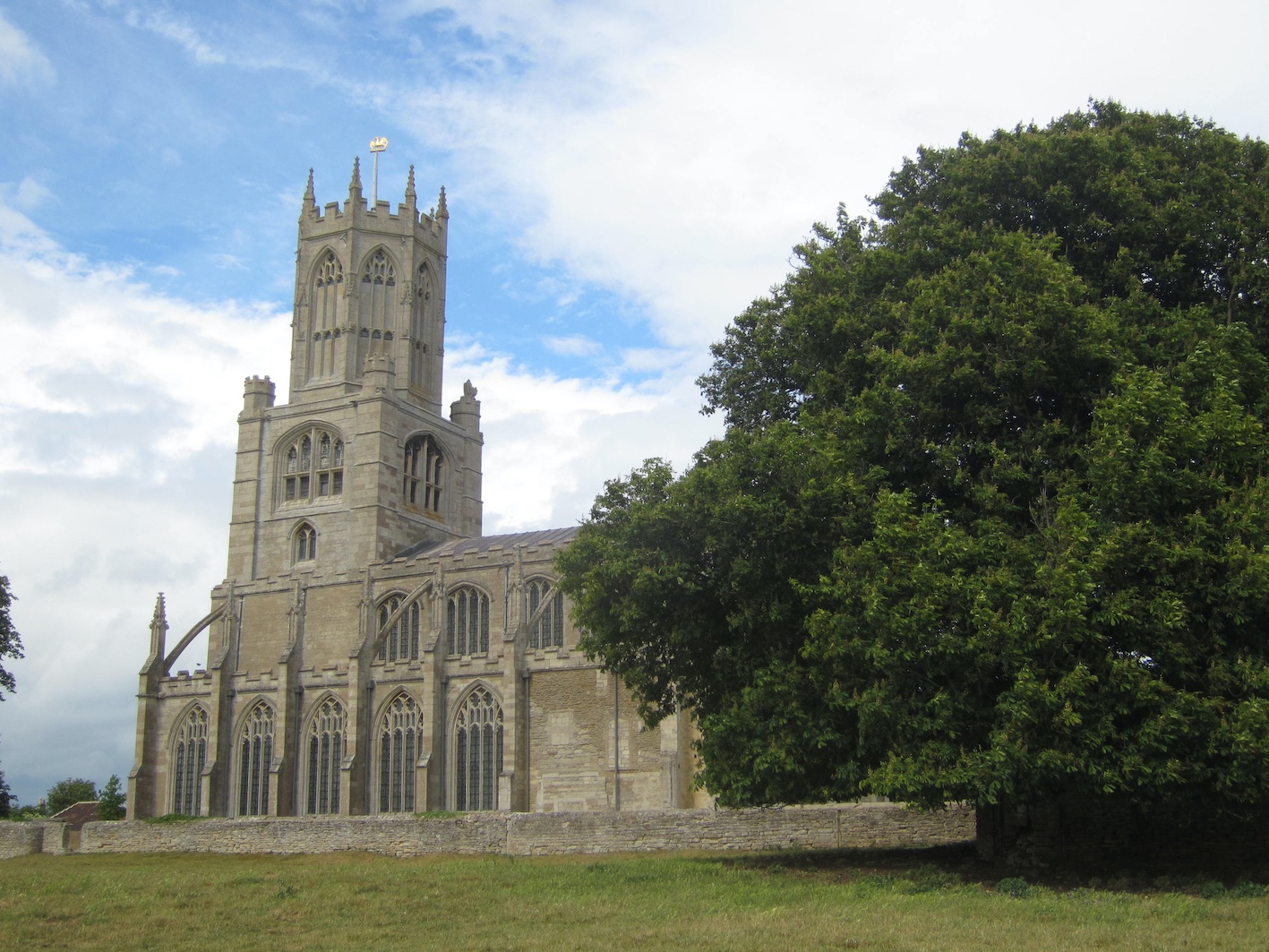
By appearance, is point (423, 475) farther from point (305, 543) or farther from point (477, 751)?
point (477, 751)

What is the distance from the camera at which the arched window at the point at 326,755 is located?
44.7 metres

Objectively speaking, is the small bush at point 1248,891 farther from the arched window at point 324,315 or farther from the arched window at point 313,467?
the arched window at point 324,315

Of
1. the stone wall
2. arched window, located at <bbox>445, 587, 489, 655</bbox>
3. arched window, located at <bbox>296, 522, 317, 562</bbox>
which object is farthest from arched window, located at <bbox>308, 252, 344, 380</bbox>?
the stone wall

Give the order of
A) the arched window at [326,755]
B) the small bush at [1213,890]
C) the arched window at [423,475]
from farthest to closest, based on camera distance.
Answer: the arched window at [423,475] → the arched window at [326,755] → the small bush at [1213,890]

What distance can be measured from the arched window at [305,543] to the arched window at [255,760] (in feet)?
25.8

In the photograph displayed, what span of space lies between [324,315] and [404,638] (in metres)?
17.9

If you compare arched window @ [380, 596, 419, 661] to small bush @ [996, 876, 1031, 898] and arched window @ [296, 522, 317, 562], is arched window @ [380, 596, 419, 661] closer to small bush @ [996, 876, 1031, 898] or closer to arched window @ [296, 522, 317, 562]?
arched window @ [296, 522, 317, 562]

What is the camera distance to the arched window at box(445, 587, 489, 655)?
45.7m

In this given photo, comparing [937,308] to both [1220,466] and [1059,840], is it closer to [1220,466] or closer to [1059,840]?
[1220,466]

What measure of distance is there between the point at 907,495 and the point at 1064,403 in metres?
3.74

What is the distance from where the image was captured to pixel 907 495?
20031mm

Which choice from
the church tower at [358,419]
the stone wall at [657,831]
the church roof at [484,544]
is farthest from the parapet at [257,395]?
the stone wall at [657,831]

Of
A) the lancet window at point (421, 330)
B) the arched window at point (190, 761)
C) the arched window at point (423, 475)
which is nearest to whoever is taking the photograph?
the arched window at point (190, 761)

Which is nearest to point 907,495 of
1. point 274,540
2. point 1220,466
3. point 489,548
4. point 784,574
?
point 784,574
